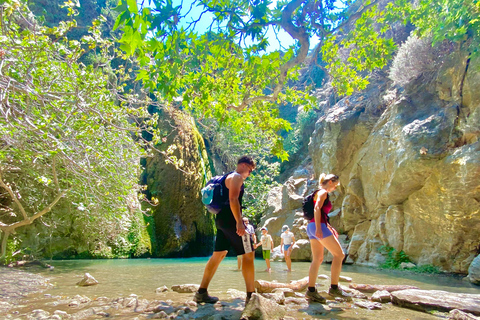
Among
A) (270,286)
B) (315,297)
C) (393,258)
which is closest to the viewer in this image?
(315,297)

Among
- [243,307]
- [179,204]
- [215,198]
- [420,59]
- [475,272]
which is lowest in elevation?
[243,307]

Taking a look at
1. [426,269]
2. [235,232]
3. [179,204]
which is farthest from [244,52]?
[179,204]

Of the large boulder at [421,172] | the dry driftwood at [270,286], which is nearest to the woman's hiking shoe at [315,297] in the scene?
the dry driftwood at [270,286]

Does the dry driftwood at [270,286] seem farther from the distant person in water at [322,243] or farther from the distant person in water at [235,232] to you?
the distant person in water at [235,232]

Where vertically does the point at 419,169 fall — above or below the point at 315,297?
above

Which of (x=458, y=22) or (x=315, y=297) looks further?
(x=458, y=22)

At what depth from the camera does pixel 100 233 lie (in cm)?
1138

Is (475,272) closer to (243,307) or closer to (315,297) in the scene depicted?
(315,297)

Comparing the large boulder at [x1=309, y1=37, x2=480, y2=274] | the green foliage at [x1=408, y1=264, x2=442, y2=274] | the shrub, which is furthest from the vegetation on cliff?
the green foliage at [x1=408, y1=264, x2=442, y2=274]

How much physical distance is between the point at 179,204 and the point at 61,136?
13.8 m

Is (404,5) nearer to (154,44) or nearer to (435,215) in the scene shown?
(154,44)

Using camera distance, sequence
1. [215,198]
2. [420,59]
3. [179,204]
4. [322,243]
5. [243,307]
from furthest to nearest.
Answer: [179,204] → [420,59] → [322,243] → [215,198] → [243,307]

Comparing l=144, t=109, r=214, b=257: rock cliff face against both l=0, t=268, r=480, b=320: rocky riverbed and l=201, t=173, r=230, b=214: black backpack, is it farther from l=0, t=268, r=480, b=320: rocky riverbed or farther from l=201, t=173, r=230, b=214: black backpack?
l=201, t=173, r=230, b=214: black backpack

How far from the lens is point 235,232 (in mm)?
3568
